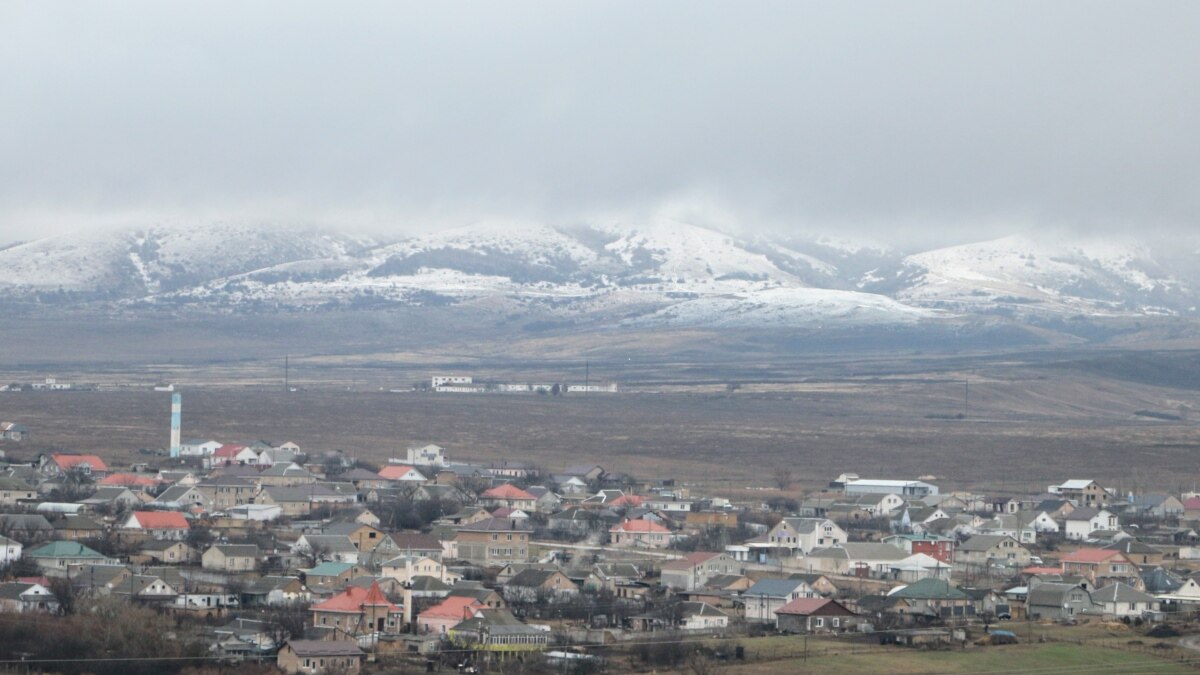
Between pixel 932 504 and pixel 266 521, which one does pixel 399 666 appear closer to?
pixel 266 521

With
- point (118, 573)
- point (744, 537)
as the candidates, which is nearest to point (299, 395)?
point (744, 537)

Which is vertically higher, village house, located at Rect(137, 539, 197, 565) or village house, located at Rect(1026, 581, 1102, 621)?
village house, located at Rect(137, 539, 197, 565)

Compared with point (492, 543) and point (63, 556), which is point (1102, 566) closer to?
point (492, 543)

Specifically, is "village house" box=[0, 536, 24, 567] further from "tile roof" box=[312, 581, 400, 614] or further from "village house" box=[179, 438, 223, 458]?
"village house" box=[179, 438, 223, 458]

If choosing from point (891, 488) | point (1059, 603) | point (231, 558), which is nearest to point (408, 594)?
point (231, 558)

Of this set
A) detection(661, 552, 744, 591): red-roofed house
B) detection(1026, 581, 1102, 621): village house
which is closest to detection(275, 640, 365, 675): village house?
detection(661, 552, 744, 591): red-roofed house
